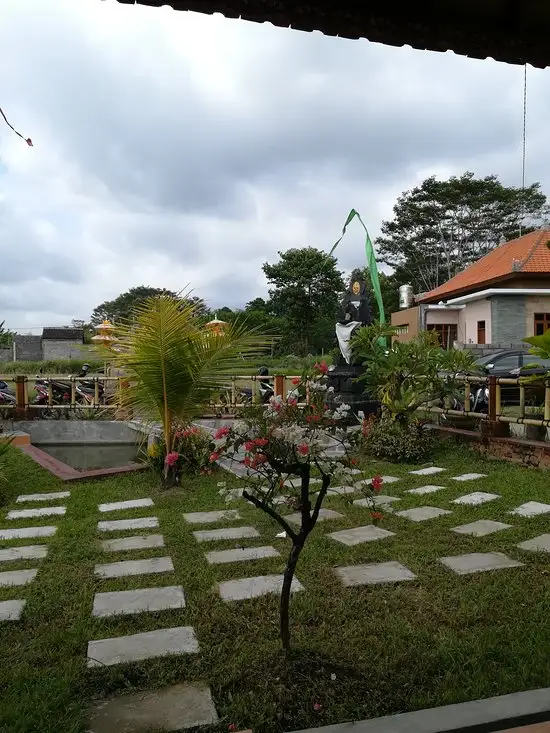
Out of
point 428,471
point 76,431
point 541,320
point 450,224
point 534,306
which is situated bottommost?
point 428,471

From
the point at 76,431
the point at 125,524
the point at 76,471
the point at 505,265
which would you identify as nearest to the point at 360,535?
the point at 125,524

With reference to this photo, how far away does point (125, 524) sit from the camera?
14.6ft

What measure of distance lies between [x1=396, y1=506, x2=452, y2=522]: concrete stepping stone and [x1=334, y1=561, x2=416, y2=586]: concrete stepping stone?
3.58 feet

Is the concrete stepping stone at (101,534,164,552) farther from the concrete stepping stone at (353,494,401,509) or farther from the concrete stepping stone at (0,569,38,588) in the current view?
the concrete stepping stone at (353,494,401,509)

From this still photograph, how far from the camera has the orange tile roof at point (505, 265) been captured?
16.9 meters

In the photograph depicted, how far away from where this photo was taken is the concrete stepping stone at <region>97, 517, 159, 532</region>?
4.35 meters

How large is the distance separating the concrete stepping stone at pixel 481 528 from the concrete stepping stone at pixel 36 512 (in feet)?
10.5

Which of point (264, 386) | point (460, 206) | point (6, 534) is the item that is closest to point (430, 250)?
point (460, 206)

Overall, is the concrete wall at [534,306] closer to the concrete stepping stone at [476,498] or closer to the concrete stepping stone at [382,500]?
the concrete stepping stone at [476,498]

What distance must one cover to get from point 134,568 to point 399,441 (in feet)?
14.0

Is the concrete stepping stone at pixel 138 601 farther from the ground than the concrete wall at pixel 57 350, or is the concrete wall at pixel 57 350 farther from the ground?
the concrete wall at pixel 57 350

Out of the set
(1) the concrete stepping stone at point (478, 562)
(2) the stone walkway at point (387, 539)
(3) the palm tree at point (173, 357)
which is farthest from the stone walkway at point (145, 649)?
(3) the palm tree at point (173, 357)

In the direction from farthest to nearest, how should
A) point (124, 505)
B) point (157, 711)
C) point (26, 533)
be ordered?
point (124, 505) < point (26, 533) < point (157, 711)

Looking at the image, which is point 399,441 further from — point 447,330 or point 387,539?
point 447,330
